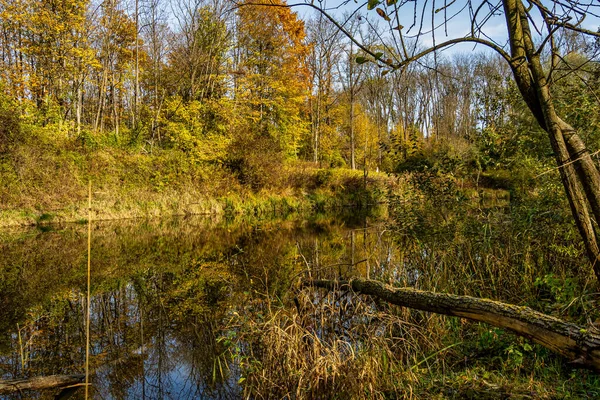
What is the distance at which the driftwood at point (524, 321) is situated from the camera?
92.7 inches

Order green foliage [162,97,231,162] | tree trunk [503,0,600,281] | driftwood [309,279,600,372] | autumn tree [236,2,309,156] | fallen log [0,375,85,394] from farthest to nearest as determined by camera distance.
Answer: autumn tree [236,2,309,156] < green foliage [162,97,231,162] < fallen log [0,375,85,394] < tree trunk [503,0,600,281] < driftwood [309,279,600,372]

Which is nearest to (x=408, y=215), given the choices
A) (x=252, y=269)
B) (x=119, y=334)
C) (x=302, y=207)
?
(x=252, y=269)

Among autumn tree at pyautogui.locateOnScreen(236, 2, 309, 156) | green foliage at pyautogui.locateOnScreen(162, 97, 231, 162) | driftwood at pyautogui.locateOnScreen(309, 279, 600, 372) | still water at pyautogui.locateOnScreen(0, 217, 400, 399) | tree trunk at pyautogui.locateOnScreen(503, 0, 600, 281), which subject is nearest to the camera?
driftwood at pyautogui.locateOnScreen(309, 279, 600, 372)

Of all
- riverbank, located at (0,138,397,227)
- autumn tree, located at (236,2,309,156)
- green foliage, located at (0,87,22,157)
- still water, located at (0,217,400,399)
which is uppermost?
autumn tree, located at (236,2,309,156)

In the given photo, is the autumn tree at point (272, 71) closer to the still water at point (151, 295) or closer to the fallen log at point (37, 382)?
the still water at point (151, 295)

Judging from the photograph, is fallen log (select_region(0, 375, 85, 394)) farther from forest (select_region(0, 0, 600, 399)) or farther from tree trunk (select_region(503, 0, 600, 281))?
tree trunk (select_region(503, 0, 600, 281))

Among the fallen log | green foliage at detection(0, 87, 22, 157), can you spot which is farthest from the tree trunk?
green foliage at detection(0, 87, 22, 157)

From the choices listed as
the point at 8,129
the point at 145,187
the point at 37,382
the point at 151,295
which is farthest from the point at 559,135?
the point at 145,187

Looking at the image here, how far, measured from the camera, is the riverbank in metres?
15.3

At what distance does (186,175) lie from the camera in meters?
19.9

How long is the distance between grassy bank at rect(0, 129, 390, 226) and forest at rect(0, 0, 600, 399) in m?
0.10

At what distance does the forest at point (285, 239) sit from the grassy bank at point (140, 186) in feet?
0.32

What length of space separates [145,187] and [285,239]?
372 inches

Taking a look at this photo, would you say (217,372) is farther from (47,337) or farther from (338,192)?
(338,192)
